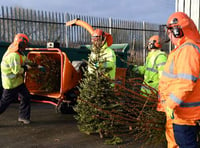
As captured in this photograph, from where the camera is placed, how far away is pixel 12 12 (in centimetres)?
998

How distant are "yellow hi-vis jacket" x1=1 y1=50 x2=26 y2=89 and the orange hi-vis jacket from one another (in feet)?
11.5

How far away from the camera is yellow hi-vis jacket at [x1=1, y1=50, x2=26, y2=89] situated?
16.5 feet

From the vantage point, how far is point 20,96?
5.38 m

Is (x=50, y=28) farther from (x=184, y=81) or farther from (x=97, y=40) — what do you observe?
(x=184, y=81)

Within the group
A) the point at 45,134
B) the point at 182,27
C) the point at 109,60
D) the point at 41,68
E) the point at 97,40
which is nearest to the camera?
the point at 182,27

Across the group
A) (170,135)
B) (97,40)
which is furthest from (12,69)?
(170,135)

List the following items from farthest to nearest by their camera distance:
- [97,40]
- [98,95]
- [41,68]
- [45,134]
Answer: [41,68]
[45,134]
[97,40]
[98,95]

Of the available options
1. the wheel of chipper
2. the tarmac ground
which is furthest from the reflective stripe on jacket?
the wheel of chipper

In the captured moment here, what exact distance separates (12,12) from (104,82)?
7.33 m

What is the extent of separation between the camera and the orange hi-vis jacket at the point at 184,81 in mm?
2195

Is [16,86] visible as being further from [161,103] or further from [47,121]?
[161,103]

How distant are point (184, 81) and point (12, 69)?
153 inches

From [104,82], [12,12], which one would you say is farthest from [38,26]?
[104,82]

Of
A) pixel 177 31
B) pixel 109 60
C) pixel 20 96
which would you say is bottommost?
pixel 20 96
